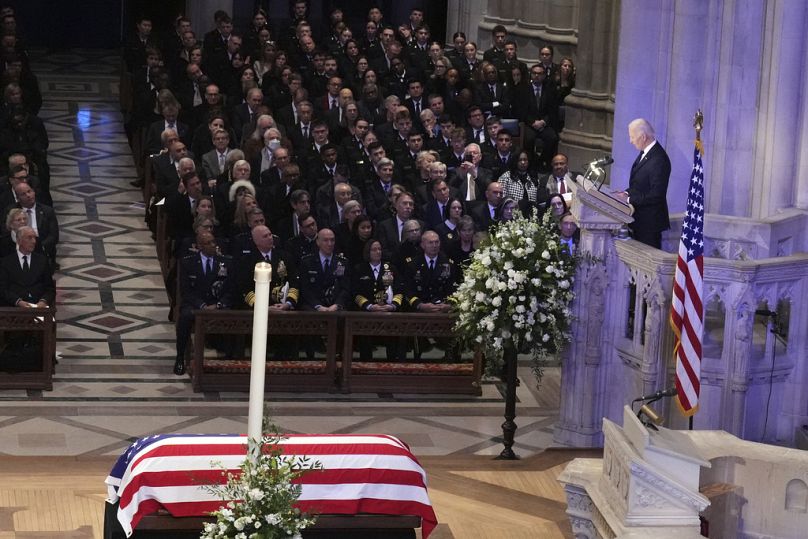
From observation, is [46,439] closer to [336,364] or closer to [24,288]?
[24,288]

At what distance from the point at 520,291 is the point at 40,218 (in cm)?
517

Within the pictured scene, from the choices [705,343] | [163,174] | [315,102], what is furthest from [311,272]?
[315,102]

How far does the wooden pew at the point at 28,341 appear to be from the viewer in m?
12.7

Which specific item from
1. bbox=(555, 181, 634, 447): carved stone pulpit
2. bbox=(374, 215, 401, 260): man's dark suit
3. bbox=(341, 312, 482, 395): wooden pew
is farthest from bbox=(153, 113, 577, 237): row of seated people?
bbox=(555, 181, 634, 447): carved stone pulpit

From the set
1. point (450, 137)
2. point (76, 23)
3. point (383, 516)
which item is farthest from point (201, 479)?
point (76, 23)

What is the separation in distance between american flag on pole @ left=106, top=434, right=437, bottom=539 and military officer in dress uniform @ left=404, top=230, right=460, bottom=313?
17.0ft

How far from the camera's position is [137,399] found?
42.2 ft

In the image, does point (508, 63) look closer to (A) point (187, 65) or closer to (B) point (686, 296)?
(A) point (187, 65)

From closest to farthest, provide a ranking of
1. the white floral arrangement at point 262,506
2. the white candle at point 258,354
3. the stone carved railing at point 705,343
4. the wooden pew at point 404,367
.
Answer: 1. the white candle at point 258,354
2. the white floral arrangement at point 262,506
3. the stone carved railing at point 705,343
4. the wooden pew at point 404,367

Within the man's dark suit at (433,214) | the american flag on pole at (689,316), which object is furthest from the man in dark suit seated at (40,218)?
the american flag on pole at (689,316)

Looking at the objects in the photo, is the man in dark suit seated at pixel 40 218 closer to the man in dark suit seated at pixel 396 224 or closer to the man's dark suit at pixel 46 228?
the man's dark suit at pixel 46 228

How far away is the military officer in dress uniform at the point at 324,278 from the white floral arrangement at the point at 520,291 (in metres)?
2.09

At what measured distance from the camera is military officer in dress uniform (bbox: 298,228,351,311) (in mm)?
13422

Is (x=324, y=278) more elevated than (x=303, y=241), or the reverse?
(x=303, y=241)
